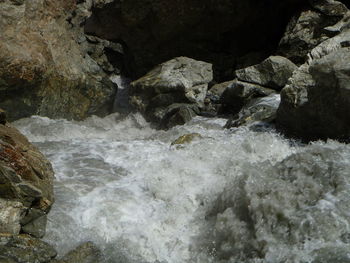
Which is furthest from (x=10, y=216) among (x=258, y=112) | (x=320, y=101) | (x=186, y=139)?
(x=258, y=112)

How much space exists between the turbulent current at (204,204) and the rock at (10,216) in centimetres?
40

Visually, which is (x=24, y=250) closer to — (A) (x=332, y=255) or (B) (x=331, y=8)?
(A) (x=332, y=255)

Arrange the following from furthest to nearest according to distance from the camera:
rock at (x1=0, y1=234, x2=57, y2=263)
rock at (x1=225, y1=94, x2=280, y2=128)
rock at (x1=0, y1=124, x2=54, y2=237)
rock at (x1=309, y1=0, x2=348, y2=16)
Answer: rock at (x1=309, y1=0, x2=348, y2=16)
rock at (x1=225, y1=94, x2=280, y2=128)
rock at (x1=0, y1=124, x2=54, y2=237)
rock at (x1=0, y1=234, x2=57, y2=263)

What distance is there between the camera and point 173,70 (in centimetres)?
1262

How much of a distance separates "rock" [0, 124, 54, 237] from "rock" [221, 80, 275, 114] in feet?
20.6

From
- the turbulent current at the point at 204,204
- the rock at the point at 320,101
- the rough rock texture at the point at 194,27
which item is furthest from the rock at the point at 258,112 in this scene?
the rough rock texture at the point at 194,27

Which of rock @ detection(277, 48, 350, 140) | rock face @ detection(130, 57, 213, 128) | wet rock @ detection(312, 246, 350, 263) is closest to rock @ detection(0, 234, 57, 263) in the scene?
wet rock @ detection(312, 246, 350, 263)

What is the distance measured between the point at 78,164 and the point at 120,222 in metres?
1.96

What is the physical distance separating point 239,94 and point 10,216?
292 inches

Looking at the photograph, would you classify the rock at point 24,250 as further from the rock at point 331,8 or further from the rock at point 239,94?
the rock at point 331,8

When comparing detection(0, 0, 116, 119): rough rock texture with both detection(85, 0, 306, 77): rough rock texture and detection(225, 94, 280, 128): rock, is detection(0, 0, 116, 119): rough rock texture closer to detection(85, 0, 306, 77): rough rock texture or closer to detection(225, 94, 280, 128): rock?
detection(85, 0, 306, 77): rough rock texture

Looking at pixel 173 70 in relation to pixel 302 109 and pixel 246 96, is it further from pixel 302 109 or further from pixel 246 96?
pixel 302 109

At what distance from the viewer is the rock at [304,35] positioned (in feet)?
41.1

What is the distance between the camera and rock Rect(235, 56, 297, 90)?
11.0 meters
